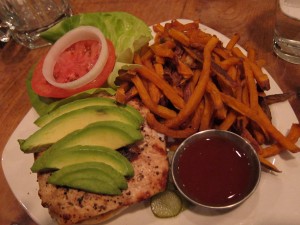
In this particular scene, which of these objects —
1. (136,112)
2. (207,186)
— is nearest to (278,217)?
(207,186)

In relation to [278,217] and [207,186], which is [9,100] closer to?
[207,186]

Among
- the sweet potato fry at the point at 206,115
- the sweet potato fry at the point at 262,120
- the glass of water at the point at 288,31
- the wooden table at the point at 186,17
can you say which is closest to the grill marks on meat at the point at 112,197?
the sweet potato fry at the point at 206,115

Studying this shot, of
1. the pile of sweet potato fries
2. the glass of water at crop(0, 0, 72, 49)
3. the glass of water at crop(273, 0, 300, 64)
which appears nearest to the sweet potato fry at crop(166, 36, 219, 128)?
the pile of sweet potato fries

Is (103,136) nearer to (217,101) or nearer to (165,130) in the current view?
(165,130)

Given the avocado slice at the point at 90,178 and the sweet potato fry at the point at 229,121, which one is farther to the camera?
the sweet potato fry at the point at 229,121

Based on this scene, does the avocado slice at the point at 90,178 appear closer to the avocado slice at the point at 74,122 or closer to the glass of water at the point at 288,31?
the avocado slice at the point at 74,122

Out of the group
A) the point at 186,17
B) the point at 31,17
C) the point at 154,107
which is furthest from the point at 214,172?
the point at 31,17
